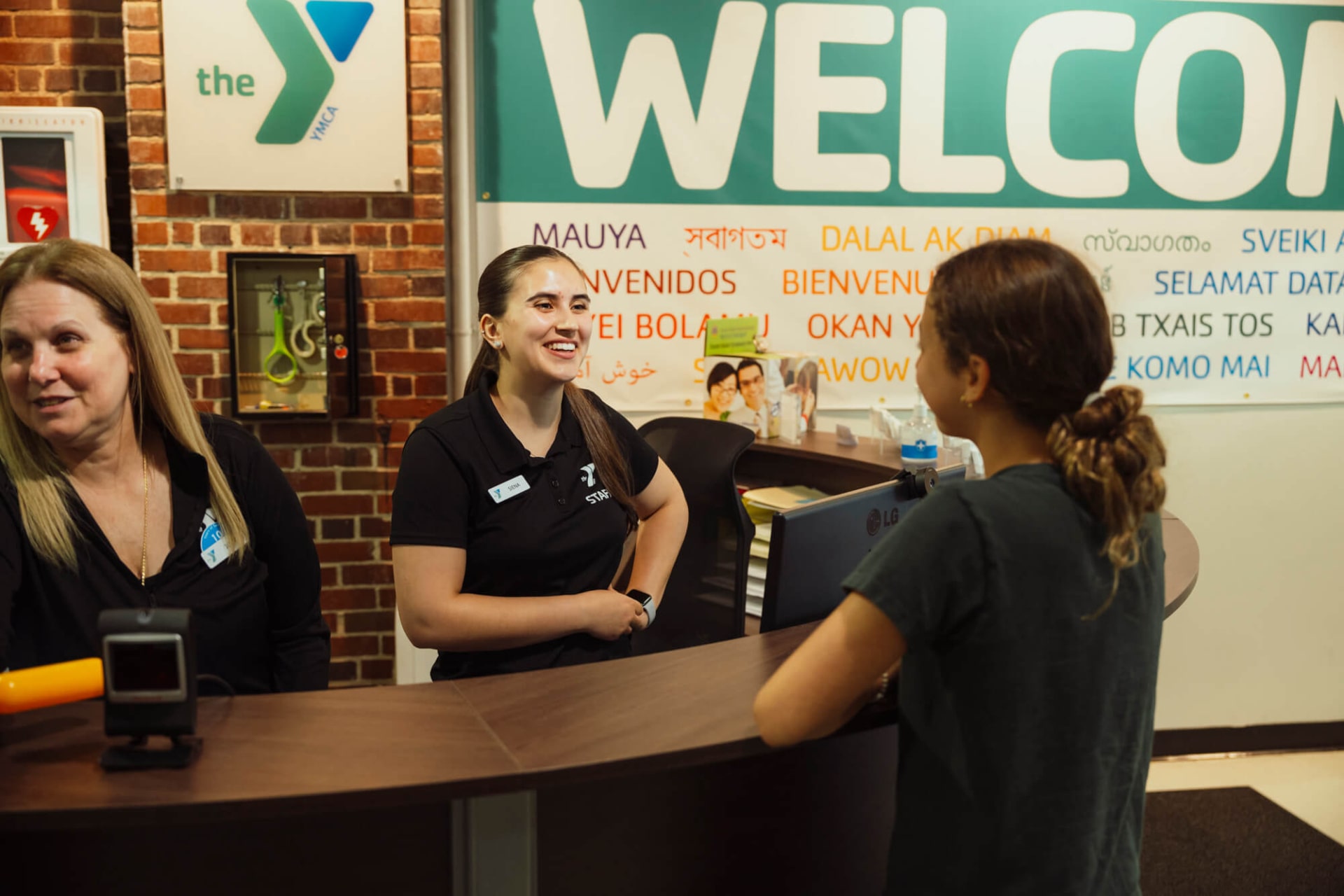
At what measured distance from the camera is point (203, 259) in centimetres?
303

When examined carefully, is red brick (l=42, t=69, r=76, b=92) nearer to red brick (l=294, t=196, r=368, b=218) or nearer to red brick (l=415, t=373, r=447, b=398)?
red brick (l=294, t=196, r=368, b=218)

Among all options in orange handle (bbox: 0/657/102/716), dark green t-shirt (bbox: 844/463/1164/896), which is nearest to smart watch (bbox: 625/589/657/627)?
dark green t-shirt (bbox: 844/463/1164/896)

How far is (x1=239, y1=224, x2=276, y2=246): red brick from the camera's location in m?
3.03

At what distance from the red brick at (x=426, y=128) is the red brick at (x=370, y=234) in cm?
28

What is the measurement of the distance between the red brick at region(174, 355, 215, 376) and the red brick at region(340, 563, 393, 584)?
709mm

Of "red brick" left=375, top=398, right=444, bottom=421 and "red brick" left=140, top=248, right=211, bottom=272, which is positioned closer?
"red brick" left=140, top=248, right=211, bottom=272

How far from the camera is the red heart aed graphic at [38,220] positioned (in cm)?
297

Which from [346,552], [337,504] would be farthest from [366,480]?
[346,552]

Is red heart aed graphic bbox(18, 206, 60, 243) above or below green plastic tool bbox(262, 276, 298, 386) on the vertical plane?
above

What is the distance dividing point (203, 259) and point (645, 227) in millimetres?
1305

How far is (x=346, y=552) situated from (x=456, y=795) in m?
2.32

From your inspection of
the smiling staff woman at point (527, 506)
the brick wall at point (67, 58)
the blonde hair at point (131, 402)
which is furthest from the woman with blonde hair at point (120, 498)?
the brick wall at point (67, 58)

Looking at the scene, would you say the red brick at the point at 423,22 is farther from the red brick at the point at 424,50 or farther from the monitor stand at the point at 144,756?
the monitor stand at the point at 144,756

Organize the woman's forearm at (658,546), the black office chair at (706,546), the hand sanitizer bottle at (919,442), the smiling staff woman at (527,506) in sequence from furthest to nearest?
the hand sanitizer bottle at (919,442) < the black office chair at (706,546) < the woman's forearm at (658,546) < the smiling staff woman at (527,506)
